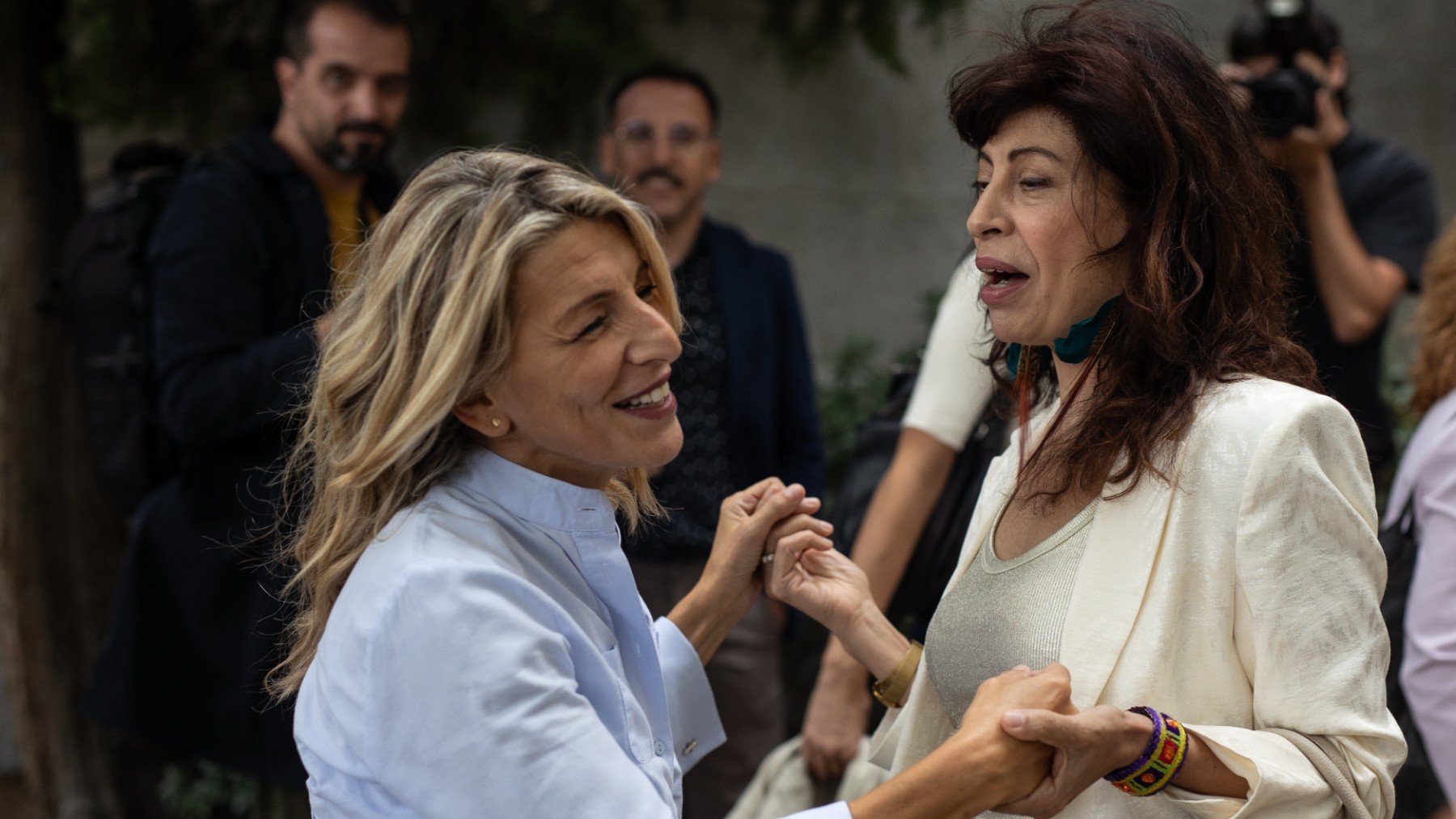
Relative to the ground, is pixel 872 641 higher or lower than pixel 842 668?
higher

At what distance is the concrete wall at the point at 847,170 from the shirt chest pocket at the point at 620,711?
3905 millimetres

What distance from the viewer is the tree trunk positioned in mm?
4387

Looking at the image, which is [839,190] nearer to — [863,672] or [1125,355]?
Result: [863,672]

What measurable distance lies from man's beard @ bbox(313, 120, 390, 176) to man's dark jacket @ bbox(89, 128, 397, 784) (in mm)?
107

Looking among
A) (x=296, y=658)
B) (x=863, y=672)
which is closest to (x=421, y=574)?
(x=296, y=658)

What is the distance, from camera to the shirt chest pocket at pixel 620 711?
167 cm

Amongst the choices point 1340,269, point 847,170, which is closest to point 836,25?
point 847,170

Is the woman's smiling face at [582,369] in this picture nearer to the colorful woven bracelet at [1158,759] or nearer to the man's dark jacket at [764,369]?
the colorful woven bracelet at [1158,759]

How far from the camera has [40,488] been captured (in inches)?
175

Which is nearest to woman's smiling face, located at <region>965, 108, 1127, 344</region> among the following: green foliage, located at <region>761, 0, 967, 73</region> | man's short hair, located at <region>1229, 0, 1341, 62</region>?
man's short hair, located at <region>1229, 0, 1341, 62</region>

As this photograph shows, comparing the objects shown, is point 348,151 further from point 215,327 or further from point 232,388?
point 232,388

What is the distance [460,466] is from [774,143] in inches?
157

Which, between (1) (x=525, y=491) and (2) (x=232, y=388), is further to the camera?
(2) (x=232, y=388)

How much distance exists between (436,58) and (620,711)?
10.9 ft
